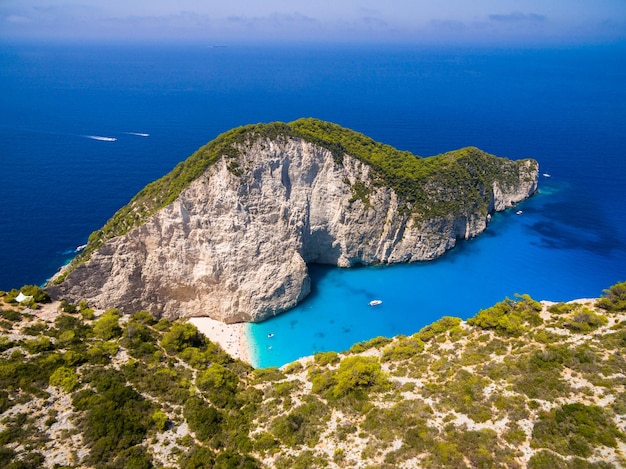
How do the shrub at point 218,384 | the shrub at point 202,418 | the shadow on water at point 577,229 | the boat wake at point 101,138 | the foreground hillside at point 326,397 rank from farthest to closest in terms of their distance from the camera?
the boat wake at point 101,138
the shadow on water at point 577,229
the shrub at point 218,384
the shrub at point 202,418
the foreground hillside at point 326,397

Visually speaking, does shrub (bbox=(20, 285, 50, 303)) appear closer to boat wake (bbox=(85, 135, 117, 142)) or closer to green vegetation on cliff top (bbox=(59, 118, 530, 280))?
green vegetation on cliff top (bbox=(59, 118, 530, 280))

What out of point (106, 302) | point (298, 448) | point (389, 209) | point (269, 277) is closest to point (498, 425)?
point (298, 448)

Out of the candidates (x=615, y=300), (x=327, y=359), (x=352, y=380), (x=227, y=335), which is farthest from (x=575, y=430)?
(x=227, y=335)

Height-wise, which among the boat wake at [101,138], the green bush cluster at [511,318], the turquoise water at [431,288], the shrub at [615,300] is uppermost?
the boat wake at [101,138]

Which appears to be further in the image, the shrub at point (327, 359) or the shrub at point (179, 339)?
the shrub at point (327, 359)

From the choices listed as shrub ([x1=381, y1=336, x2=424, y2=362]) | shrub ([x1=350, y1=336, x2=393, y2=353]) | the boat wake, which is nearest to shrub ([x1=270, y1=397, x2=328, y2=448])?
shrub ([x1=381, y1=336, x2=424, y2=362])

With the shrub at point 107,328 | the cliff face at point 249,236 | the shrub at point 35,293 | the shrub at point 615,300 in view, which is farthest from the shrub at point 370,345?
the shrub at point 35,293

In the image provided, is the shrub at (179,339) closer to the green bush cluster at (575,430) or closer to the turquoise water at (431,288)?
the turquoise water at (431,288)
